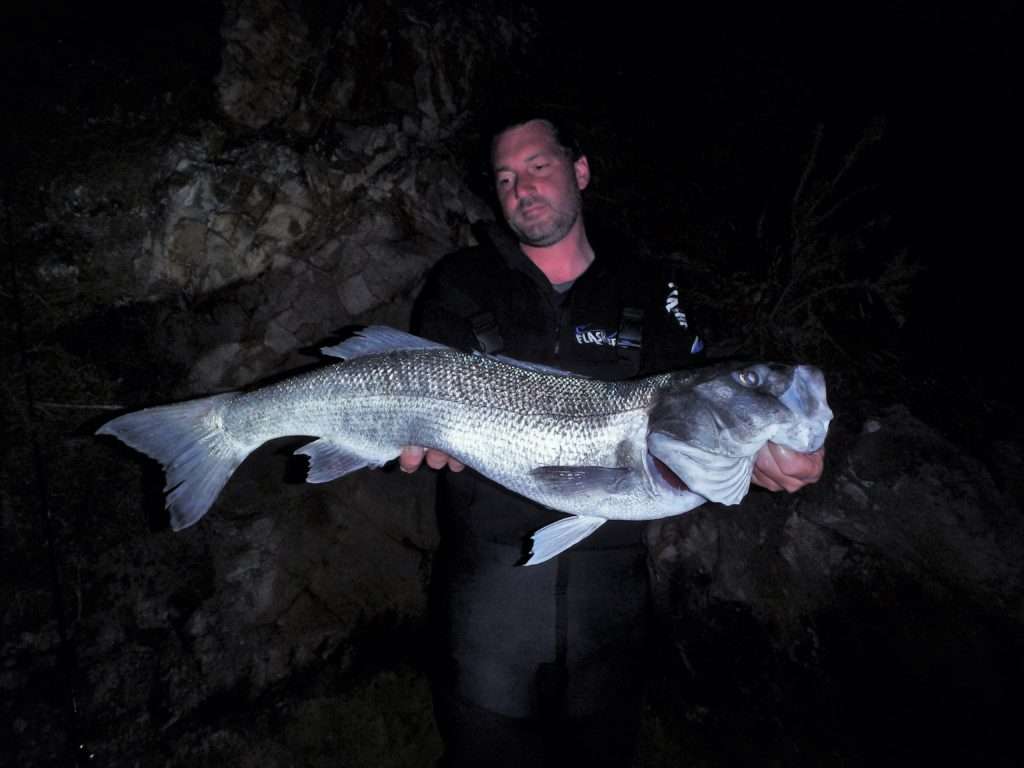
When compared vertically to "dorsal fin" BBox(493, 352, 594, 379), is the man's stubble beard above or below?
above

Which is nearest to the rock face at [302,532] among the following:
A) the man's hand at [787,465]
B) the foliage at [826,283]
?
the foliage at [826,283]

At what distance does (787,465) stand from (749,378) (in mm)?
436

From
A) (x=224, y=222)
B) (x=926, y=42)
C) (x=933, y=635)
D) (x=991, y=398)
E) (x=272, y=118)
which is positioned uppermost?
(x=926, y=42)

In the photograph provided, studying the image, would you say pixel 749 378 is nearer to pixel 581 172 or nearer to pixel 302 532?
pixel 581 172

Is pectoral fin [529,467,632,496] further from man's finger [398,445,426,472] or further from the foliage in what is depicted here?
the foliage

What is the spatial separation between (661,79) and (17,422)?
6024 mm

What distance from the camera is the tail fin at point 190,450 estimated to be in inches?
103

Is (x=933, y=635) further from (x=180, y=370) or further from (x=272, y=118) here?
(x=272, y=118)

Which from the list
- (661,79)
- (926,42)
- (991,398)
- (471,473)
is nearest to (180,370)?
(471,473)

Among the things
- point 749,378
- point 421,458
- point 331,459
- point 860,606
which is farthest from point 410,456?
point 860,606

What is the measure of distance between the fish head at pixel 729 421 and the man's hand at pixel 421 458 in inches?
42.0

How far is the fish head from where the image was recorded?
2025mm

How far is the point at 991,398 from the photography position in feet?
11.3

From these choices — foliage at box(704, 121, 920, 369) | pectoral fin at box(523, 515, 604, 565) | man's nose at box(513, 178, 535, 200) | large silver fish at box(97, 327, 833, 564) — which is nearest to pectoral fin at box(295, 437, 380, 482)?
large silver fish at box(97, 327, 833, 564)
